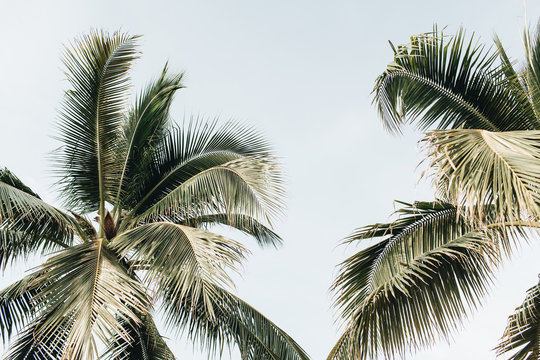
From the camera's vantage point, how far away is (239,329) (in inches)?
325

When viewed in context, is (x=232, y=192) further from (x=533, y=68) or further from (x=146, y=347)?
(x=533, y=68)

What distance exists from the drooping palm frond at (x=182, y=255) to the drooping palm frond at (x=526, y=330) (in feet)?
9.51

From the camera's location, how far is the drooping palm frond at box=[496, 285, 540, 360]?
5.94 meters

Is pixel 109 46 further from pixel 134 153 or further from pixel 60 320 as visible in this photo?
pixel 60 320

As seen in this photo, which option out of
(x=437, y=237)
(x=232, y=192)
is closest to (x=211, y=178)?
(x=232, y=192)

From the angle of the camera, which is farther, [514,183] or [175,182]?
[175,182]

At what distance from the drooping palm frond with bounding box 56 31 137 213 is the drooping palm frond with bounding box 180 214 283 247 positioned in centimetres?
142

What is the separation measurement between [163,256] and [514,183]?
13.2 ft

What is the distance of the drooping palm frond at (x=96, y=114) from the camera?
846 centimetres

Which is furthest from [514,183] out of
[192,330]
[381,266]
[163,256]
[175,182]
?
[175,182]

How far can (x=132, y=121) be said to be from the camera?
8.99 m

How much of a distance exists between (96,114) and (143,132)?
0.73 meters

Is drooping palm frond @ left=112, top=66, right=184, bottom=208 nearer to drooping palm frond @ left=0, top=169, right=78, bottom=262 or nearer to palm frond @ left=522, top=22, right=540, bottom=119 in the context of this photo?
drooping palm frond @ left=0, top=169, right=78, bottom=262

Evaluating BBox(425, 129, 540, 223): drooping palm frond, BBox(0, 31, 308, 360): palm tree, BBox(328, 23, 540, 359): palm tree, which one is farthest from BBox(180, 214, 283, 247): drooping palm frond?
BBox(425, 129, 540, 223): drooping palm frond
